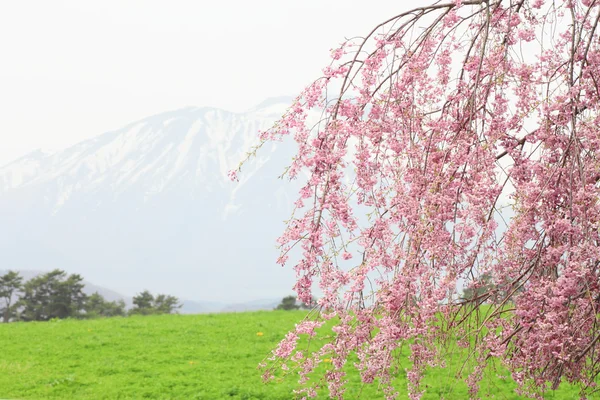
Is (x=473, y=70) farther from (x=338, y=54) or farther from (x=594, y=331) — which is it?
(x=594, y=331)

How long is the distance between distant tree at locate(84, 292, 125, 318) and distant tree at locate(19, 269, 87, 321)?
29 centimetres

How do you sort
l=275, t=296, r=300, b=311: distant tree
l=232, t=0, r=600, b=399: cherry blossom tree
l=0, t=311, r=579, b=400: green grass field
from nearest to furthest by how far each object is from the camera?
l=232, t=0, r=600, b=399: cherry blossom tree, l=0, t=311, r=579, b=400: green grass field, l=275, t=296, r=300, b=311: distant tree

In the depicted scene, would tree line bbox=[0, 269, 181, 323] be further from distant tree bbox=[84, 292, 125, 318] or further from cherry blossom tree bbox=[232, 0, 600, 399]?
cherry blossom tree bbox=[232, 0, 600, 399]

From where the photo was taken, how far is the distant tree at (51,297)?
1945cm

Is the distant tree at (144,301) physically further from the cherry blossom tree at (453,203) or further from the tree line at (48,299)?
the cherry blossom tree at (453,203)

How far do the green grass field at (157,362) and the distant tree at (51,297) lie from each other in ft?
9.62

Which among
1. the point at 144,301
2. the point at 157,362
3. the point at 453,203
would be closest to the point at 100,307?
the point at 144,301

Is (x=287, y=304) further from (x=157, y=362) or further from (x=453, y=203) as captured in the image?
(x=453, y=203)

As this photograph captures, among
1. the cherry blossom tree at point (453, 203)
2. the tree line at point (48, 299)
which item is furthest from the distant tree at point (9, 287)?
the cherry blossom tree at point (453, 203)

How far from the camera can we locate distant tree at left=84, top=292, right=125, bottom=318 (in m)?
19.8

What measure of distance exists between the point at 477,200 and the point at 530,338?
46.4 inches

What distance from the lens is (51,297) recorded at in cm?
1956

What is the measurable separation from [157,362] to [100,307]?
376 inches

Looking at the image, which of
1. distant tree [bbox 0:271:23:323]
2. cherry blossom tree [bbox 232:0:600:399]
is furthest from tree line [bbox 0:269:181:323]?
cherry blossom tree [bbox 232:0:600:399]
